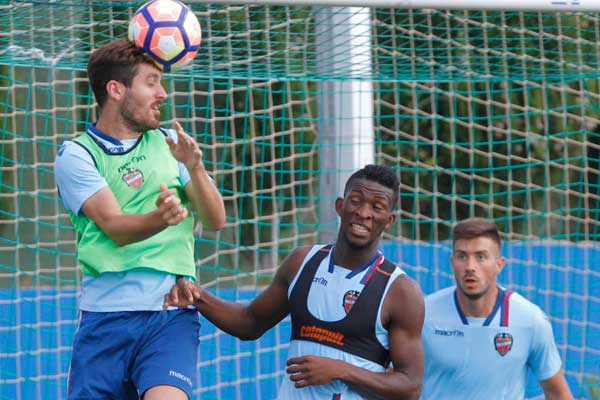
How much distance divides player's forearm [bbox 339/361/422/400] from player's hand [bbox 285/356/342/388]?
0.03 metres

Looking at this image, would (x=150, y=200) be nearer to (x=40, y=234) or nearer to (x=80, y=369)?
(x=80, y=369)

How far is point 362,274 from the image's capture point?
13.9ft

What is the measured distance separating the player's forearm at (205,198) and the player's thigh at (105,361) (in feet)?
1.65

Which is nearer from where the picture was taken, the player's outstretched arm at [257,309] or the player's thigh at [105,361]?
the player's thigh at [105,361]

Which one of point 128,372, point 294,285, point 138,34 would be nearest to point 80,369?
point 128,372

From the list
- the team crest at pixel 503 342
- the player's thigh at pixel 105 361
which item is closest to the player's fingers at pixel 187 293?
A: the player's thigh at pixel 105 361

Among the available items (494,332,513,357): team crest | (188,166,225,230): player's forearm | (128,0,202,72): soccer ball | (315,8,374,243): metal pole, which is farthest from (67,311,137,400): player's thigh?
(315,8,374,243): metal pole

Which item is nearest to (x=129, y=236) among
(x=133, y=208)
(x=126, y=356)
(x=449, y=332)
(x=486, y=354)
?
(x=133, y=208)

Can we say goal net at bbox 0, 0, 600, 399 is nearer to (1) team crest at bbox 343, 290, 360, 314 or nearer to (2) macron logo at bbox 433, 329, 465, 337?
(2) macron logo at bbox 433, 329, 465, 337

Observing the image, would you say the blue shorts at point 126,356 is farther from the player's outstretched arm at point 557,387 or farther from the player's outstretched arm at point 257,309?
the player's outstretched arm at point 557,387

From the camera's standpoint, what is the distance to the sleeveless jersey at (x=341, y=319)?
413cm

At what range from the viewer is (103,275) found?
13.0 ft

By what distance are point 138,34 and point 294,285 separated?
124cm

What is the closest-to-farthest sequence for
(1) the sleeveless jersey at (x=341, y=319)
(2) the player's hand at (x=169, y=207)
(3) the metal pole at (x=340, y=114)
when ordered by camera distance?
1. (2) the player's hand at (x=169, y=207)
2. (1) the sleeveless jersey at (x=341, y=319)
3. (3) the metal pole at (x=340, y=114)
